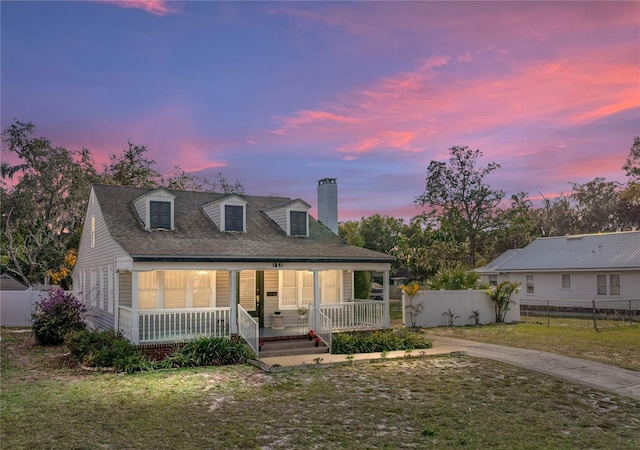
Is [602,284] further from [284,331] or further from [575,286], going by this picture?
[284,331]

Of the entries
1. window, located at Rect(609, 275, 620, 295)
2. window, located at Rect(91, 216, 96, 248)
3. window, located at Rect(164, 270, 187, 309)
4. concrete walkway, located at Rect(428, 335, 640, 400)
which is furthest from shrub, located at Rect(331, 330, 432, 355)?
window, located at Rect(609, 275, 620, 295)

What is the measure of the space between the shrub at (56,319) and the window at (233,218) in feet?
21.1

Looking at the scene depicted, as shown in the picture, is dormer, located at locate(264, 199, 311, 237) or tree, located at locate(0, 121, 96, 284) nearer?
dormer, located at locate(264, 199, 311, 237)

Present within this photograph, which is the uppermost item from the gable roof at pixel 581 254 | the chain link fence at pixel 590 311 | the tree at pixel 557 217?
the tree at pixel 557 217

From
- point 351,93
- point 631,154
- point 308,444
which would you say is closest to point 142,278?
point 351,93

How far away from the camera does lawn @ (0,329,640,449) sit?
7.93 meters

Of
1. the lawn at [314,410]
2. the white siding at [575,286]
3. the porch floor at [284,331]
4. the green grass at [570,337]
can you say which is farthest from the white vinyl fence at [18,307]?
the white siding at [575,286]

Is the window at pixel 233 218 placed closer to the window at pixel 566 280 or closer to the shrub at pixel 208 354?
the shrub at pixel 208 354

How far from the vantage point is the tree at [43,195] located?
3434 cm

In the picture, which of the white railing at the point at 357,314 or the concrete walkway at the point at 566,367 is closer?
the concrete walkway at the point at 566,367

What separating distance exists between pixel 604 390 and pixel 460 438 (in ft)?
17.3

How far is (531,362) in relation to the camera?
14.4m

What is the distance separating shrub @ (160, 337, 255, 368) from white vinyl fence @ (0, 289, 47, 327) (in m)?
15.8

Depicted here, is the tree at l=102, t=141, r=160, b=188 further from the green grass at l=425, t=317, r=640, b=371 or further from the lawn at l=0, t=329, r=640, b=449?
the lawn at l=0, t=329, r=640, b=449
